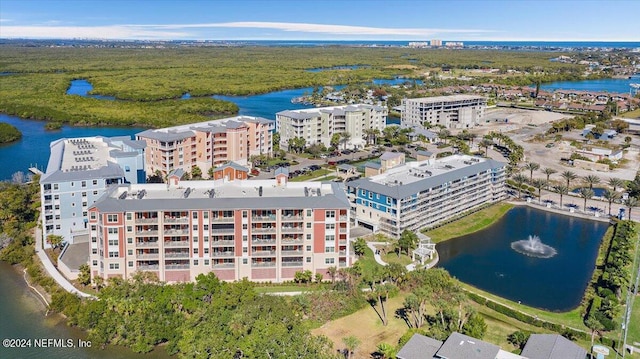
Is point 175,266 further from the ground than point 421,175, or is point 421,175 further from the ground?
point 421,175

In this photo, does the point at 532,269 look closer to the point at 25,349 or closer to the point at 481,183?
the point at 481,183

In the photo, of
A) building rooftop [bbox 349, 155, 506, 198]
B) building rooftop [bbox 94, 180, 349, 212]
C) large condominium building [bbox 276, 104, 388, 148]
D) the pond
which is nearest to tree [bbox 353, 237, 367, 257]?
building rooftop [bbox 94, 180, 349, 212]

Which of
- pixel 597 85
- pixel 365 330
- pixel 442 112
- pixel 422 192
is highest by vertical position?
pixel 597 85

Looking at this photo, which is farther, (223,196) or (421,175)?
(421,175)

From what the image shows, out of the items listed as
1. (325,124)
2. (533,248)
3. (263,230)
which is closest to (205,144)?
(325,124)

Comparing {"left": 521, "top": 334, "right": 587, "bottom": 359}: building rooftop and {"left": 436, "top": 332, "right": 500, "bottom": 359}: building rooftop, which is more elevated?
{"left": 436, "top": 332, "right": 500, "bottom": 359}: building rooftop

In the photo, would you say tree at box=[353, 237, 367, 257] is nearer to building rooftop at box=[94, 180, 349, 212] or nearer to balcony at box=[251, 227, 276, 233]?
building rooftop at box=[94, 180, 349, 212]

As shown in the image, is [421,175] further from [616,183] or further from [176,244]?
[616,183]
